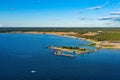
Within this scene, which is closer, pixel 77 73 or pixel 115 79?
pixel 115 79

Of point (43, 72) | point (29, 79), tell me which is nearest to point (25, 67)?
point (43, 72)

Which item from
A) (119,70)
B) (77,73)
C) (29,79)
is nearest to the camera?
(29,79)

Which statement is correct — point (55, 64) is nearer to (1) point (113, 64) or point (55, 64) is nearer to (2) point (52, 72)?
(2) point (52, 72)

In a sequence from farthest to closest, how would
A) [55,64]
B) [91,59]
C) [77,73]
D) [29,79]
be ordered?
[91,59] → [55,64] → [77,73] → [29,79]

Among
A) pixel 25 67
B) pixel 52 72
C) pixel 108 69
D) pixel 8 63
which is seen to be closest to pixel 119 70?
pixel 108 69

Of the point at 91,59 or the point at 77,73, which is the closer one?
the point at 77,73

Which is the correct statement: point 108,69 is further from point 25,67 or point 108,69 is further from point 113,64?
point 25,67

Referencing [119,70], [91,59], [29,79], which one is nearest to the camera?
[29,79]

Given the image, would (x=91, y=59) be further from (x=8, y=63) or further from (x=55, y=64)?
(x=8, y=63)
